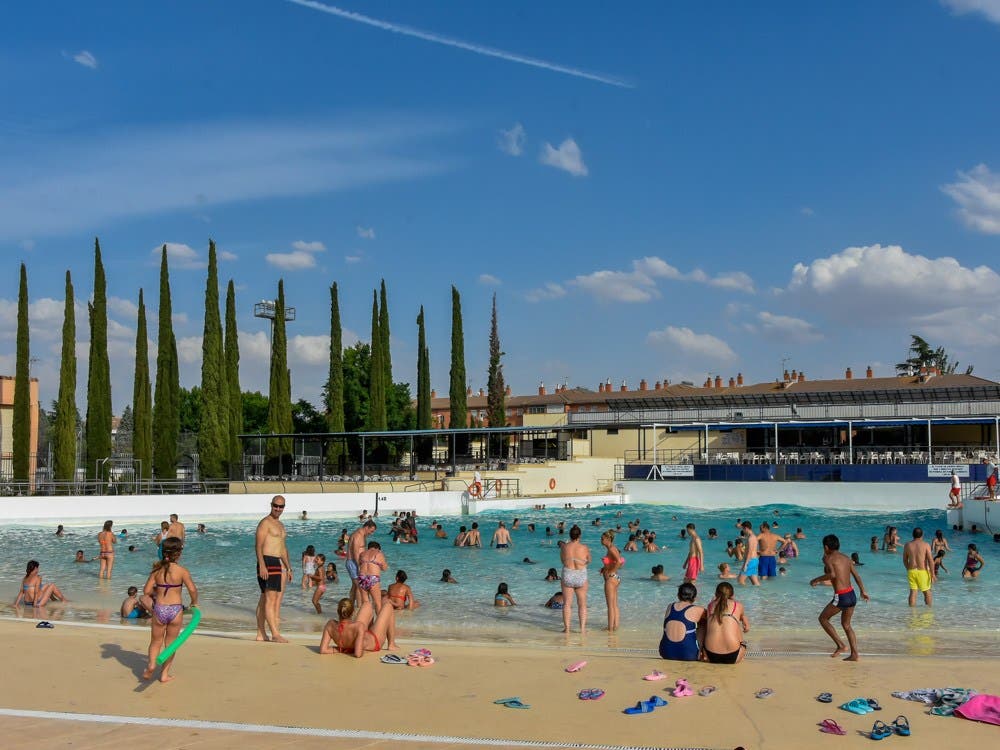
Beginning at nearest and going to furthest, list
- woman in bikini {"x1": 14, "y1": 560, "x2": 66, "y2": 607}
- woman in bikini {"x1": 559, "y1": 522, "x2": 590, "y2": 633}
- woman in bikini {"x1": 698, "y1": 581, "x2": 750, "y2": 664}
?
1. woman in bikini {"x1": 698, "y1": 581, "x2": 750, "y2": 664}
2. woman in bikini {"x1": 559, "y1": 522, "x2": 590, "y2": 633}
3. woman in bikini {"x1": 14, "y1": 560, "x2": 66, "y2": 607}

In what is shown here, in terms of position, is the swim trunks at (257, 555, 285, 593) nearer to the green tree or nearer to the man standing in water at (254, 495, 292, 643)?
the man standing in water at (254, 495, 292, 643)

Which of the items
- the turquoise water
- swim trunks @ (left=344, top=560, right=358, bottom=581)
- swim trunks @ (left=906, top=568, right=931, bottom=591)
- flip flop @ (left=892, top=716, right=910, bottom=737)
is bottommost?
the turquoise water

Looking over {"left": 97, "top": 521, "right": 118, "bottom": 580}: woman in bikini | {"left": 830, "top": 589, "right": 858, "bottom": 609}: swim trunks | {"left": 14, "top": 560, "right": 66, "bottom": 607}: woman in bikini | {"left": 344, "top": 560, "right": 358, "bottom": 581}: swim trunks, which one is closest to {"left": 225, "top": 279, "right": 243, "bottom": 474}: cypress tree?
{"left": 97, "top": 521, "right": 118, "bottom": 580}: woman in bikini

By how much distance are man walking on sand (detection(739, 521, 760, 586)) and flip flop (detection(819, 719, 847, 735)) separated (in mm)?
12870

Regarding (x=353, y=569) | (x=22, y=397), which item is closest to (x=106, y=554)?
(x=353, y=569)

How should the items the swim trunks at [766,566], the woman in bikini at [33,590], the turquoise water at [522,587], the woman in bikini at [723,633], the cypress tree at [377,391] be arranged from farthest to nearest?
the cypress tree at [377,391] → the swim trunks at [766,566] → the woman in bikini at [33,590] → the turquoise water at [522,587] → the woman in bikini at [723,633]

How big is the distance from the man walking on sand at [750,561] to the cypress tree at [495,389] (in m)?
48.4

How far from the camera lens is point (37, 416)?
5350cm

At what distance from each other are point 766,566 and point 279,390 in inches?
1698

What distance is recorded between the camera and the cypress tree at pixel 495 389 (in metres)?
71.0

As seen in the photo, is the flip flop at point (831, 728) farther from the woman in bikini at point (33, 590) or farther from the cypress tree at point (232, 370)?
the cypress tree at point (232, 370)

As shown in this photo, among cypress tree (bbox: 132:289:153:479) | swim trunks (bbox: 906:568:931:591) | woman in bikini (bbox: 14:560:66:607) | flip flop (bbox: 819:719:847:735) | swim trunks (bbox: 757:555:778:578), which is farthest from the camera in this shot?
cypress tree (bbox: 132:289:153:479)

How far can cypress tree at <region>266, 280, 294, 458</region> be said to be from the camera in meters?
57.0

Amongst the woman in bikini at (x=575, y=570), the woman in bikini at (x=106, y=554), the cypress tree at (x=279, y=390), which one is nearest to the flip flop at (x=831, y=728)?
the woman in bikini at (x=575, y=570)
